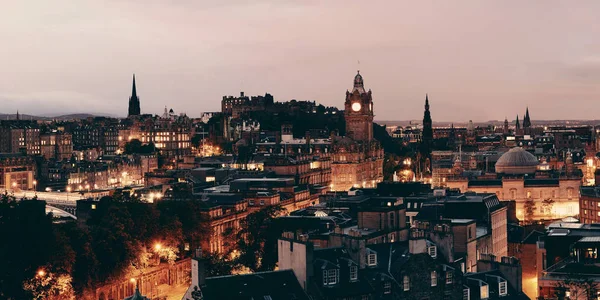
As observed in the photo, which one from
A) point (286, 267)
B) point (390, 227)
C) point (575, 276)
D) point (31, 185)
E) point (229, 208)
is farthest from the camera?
point (31, 185)

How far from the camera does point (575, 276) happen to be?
7219cm

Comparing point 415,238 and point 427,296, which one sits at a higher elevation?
point 415,238

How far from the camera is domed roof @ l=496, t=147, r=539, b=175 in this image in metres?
168

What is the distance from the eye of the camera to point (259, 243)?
91.3 meters

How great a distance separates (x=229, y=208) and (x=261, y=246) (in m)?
24.6

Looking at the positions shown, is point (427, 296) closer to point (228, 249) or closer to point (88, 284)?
point (88, 284)

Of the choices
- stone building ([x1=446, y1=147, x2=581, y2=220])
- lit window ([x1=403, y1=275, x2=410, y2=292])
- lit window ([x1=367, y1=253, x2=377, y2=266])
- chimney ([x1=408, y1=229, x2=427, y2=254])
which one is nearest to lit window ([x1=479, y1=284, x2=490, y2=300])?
chimney ([x1=408, y1=229, x2=427, y2=254])

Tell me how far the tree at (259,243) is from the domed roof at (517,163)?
76.6m

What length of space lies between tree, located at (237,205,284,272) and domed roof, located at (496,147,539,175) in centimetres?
7661

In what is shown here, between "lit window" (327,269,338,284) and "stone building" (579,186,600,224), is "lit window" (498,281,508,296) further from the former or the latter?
"stone building" (579,186,600,224)

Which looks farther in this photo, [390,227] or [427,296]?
[390,227]

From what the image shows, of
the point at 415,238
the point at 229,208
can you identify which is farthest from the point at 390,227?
the point at 229,208

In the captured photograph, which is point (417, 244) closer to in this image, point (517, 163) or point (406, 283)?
point (406, 283)

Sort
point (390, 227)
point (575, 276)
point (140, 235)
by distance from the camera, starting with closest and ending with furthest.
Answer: point (575, 276) < point (390, 227) < point (140, 235)
